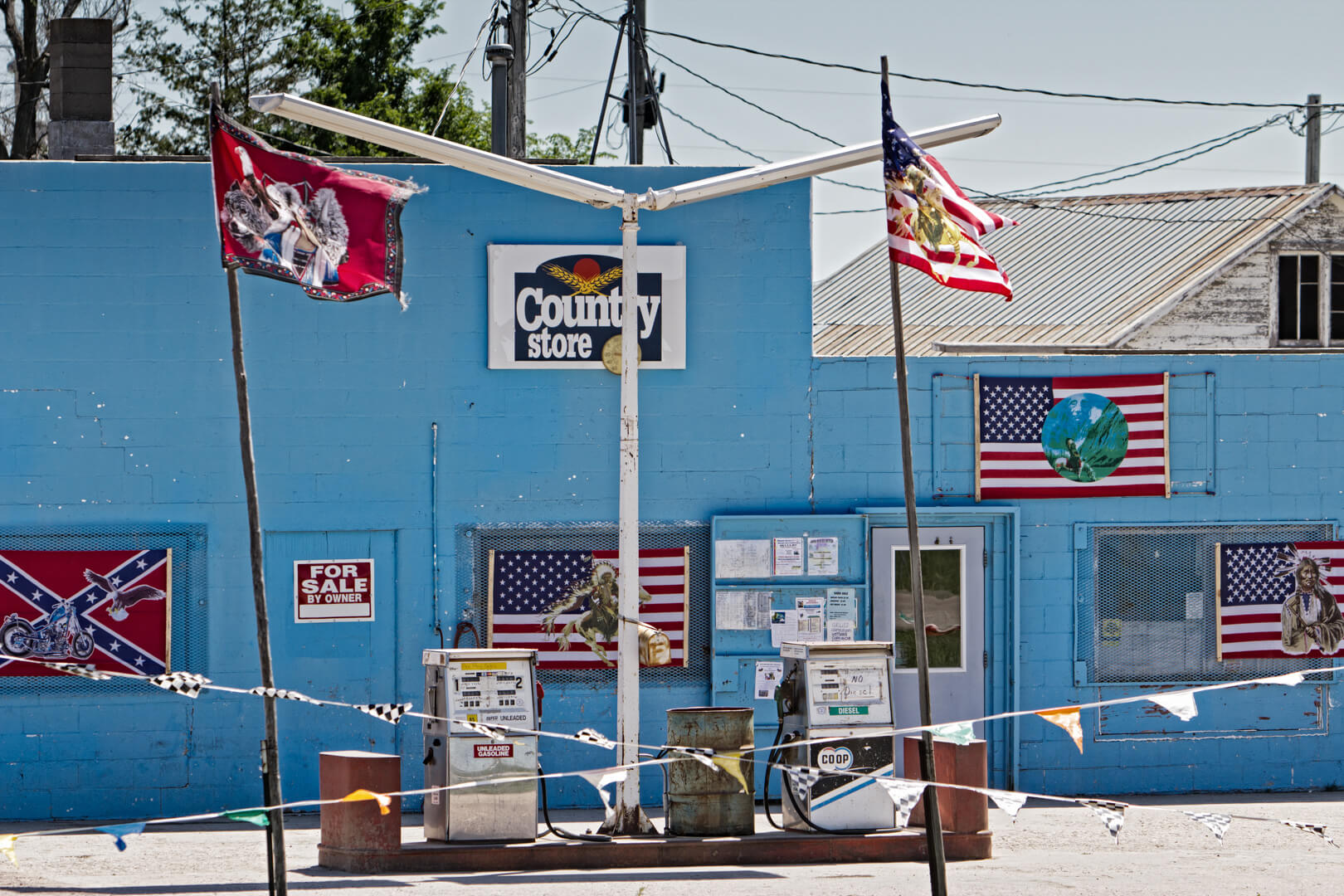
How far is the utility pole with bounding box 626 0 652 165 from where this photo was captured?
23219 mm

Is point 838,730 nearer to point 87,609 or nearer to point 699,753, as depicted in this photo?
point 699,753

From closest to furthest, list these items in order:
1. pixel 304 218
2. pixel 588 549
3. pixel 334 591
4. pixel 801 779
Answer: pixel 304 218 → pixel 801 779 → pixel 334 591 → pixel 588 549

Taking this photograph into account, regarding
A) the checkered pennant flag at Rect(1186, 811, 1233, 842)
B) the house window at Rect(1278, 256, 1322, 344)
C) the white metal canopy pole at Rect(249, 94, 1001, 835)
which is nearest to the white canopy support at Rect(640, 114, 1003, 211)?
the white metal canopy pole at Rect(249, 94, 1001, 835)

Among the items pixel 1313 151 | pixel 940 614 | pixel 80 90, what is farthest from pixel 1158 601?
pixel 1313 151

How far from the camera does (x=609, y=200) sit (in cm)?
1220

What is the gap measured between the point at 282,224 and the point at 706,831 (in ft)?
17.6

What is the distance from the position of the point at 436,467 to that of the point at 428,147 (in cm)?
393

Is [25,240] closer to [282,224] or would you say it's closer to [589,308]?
[589,308]

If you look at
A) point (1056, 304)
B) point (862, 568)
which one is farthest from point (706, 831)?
point (1056, 304)

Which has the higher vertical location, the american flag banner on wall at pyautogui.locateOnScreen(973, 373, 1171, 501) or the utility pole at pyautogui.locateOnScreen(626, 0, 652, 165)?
the utility pole at pyautogui.locateOnScreen(626, 0, 652, 165)

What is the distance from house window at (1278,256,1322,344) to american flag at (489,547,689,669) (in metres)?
17.0

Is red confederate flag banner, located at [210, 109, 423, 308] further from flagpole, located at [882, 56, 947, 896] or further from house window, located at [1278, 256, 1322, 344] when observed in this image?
house window, located at [1278, 256, 1322, 344]

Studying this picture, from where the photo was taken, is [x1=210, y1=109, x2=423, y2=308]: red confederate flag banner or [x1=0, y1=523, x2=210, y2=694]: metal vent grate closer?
[x1=210, y1=109, x2=423, y2=308]: red confederate flag banner

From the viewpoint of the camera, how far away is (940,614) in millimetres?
15195
